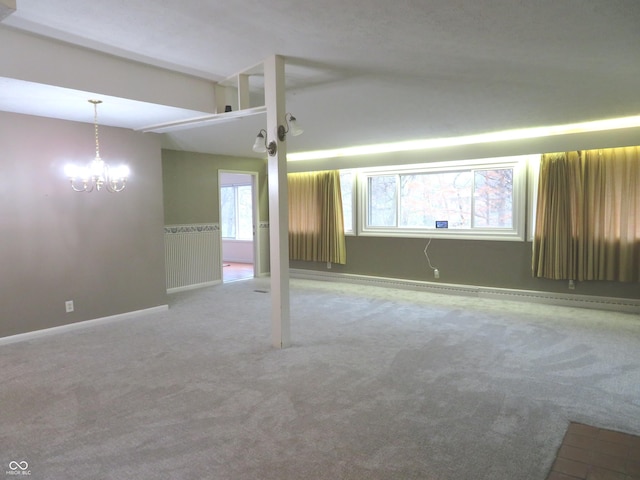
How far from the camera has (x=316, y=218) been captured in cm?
774

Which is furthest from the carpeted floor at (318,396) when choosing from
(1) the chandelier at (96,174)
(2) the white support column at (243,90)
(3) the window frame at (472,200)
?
(2) the white support column at (243,90)

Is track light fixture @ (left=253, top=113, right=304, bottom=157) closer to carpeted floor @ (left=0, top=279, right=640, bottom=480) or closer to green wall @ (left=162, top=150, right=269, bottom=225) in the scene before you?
carpeted floor @ (left=0, top=279, right=640, bottom=480)

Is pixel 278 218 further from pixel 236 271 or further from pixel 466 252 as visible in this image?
pixel 236 271

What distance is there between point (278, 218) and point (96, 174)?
186cm

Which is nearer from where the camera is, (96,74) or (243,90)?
(96,74)

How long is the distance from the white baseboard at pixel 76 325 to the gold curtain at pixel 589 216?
5116 millimetres

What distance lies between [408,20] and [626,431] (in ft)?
8.99

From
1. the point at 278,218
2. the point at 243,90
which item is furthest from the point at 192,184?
the point at 278,218

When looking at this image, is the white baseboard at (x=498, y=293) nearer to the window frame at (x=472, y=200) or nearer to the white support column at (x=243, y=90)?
the window frame at (x=472, y=200)

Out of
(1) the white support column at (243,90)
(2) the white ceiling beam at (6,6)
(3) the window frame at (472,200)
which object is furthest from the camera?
(3) the window frame at (472,200)

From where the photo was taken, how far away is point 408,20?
8.25 ft

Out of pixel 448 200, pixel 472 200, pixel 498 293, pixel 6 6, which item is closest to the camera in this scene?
pixel 6 6

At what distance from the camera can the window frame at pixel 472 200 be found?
5.86 metres

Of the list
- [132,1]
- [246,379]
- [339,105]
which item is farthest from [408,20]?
[246,379]
